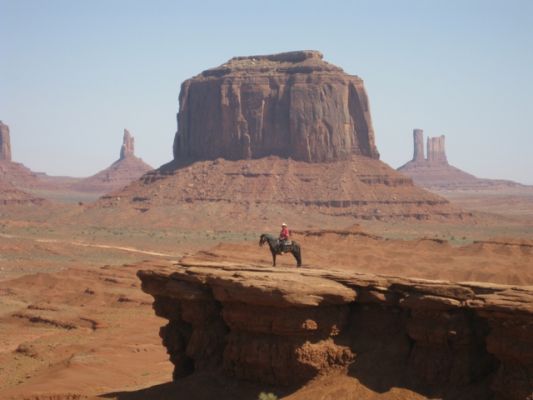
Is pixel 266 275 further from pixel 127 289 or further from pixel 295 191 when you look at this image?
pixel 295 191

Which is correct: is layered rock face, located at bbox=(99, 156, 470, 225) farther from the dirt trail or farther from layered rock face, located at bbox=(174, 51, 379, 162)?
the dirt trail

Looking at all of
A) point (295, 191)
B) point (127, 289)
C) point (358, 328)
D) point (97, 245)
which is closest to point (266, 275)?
point (358, 328)

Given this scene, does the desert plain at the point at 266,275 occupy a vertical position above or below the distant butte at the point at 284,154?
below

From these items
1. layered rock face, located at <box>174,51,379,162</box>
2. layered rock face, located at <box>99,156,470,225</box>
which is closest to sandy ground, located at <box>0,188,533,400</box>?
layered rock face, located at <box>99,156,470,225</box>

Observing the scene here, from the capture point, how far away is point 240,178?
11450cm

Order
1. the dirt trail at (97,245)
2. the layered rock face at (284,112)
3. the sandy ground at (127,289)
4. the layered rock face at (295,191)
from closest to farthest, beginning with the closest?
1. the sandy ground at (127,289)
2. the dirt trail at (97,245)
3. the layered rock face at (295,191)
4. the layered rock face at (284,112)

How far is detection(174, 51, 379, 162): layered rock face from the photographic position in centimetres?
11434

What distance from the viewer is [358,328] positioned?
23141 mm

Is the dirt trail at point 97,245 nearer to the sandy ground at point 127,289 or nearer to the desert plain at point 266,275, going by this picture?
the sandy ground at point 127,289

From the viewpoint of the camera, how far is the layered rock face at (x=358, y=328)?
19969mm

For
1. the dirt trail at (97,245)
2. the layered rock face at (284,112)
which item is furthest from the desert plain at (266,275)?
the dirt trail at (97,245)

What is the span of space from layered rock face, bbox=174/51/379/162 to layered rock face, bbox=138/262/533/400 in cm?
8907

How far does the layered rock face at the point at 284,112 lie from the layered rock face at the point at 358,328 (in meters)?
89.1

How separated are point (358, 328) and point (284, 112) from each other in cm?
9282
